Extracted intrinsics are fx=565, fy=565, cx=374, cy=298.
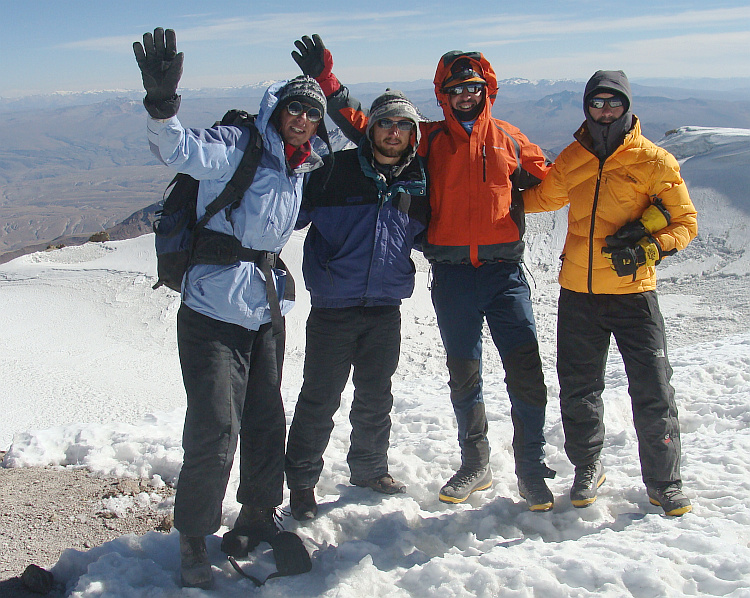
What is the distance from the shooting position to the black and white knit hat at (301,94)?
10.1 ft

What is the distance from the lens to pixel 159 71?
8.60ft

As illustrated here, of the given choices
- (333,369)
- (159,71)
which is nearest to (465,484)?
(333,369)

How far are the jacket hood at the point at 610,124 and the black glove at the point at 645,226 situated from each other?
42 cm

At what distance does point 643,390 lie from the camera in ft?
11.3

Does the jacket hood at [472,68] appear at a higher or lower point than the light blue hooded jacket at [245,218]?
higher

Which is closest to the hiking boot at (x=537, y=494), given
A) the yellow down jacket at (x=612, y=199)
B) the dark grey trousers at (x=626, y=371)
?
the dark grey trousers at (x=626, y=371)

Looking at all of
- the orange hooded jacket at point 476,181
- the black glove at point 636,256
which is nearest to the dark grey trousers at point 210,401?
the orange hooded jacket at point 476,181

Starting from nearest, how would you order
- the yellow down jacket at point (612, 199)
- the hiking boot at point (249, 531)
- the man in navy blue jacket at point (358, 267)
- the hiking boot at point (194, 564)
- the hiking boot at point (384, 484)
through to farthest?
the hiking boot at point (194, 564) < the hiking boot at point (249, 531) < the yellow down jacket at point (612, 199) < the man in navy blue jacket at point (358, 267) < the hiking boot at point (384, 484)

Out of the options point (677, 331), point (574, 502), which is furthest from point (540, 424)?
point (677, 331)

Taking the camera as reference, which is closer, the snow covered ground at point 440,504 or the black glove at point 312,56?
the snow covered ground at point 440,504

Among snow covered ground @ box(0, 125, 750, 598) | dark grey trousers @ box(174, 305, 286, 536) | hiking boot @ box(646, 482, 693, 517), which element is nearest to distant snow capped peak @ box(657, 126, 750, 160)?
snow covered ground @ box(0, 125, 750, 598)

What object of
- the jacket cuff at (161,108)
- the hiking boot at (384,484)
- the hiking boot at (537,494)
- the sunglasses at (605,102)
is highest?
the sunglasses at (605,102)

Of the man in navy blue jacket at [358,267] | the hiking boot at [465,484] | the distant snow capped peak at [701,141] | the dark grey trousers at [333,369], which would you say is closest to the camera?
the man in navy blue jacket at [358,267]

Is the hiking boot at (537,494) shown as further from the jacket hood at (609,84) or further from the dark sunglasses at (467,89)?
the dark sunglasses at (467,89)
